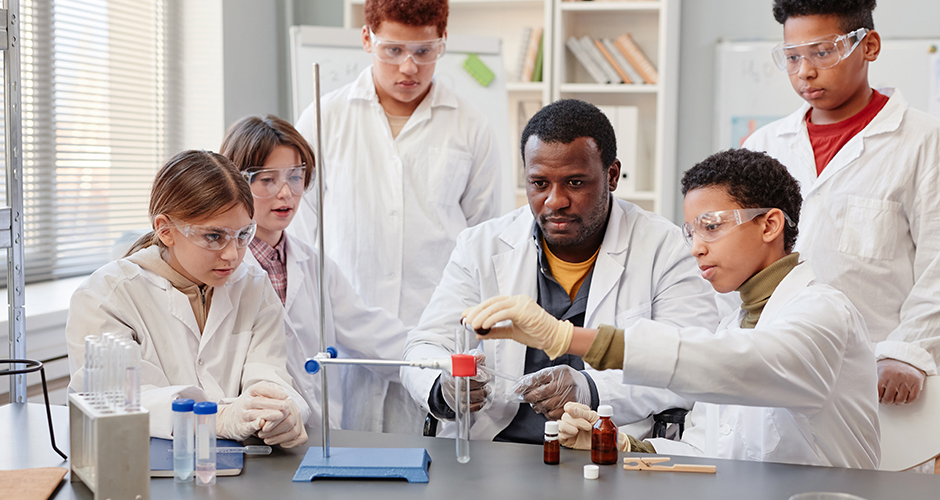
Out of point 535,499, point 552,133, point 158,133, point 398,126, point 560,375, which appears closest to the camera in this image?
point 535,499

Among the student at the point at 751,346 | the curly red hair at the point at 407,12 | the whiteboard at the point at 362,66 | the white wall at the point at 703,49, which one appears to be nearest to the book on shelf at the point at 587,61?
the white wall at the point at 703,49

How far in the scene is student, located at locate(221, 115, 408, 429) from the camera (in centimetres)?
197

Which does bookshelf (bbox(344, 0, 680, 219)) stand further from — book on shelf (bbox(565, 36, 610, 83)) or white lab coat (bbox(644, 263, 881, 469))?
white lab coat (bbox(644, 263, 881, 469))

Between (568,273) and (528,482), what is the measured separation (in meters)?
0.78

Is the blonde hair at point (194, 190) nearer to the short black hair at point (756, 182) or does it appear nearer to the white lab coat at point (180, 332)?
the white lab coat at point (180, 332)

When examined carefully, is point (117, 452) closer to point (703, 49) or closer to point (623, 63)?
point (623, 63)

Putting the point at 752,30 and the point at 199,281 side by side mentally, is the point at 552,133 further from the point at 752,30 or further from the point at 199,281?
the point at 752,30

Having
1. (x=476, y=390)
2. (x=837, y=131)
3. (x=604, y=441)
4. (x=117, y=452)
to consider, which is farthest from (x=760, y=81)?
(x=117, y=452)

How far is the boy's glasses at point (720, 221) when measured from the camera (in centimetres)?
142

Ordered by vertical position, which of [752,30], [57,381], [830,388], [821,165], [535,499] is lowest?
[57,381]

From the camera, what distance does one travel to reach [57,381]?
102 inches

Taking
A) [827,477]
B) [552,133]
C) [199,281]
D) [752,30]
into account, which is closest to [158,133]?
[199,281]

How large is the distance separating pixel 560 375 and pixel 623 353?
14.9 inches

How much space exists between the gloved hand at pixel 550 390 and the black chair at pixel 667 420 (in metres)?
0.22
